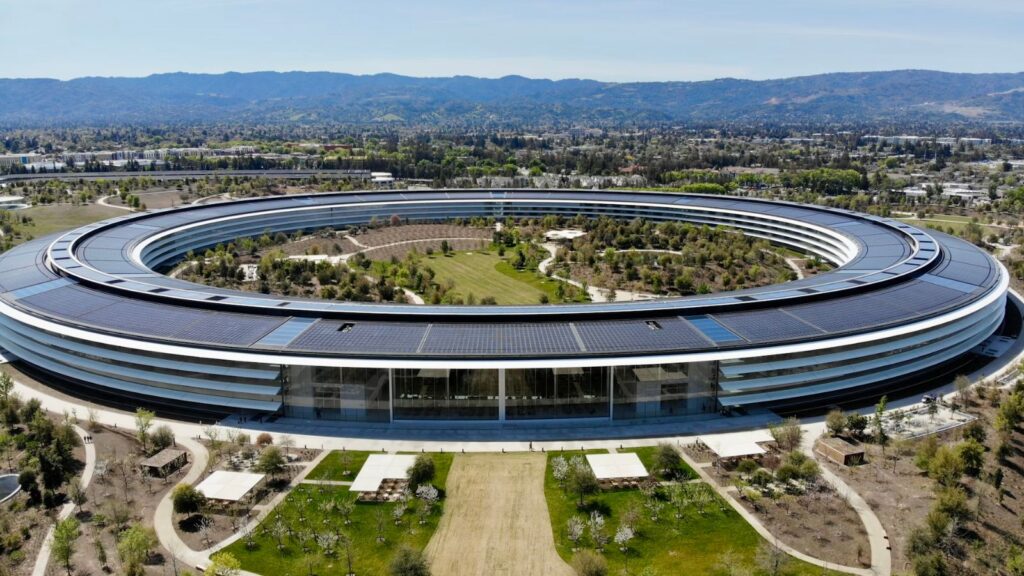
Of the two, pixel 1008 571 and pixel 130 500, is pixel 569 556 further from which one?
pixel 130 500

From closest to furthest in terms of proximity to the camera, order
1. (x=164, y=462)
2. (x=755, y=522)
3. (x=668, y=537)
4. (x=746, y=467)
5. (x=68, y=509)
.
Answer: (x=668, y=537) → (x=755, y=522) → (x=68, y=509) → (x=746, y=467) → (x=164, y=462)

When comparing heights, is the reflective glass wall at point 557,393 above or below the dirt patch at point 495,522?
above

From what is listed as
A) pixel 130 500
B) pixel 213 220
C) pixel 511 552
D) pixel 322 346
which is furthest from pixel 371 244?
pixel 511 552

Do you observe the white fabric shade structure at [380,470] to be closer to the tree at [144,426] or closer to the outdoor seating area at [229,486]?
the outdoor seating area at [229,486]

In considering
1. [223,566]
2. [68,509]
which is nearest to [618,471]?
[223,566]

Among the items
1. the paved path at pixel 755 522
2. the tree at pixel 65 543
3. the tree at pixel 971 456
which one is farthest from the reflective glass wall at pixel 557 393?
the tree at pixel 65 543

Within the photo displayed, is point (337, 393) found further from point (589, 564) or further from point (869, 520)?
point (869, 520)

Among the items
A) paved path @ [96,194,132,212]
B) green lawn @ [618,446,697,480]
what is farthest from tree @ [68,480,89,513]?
paved path @ [96,194,132,212]
